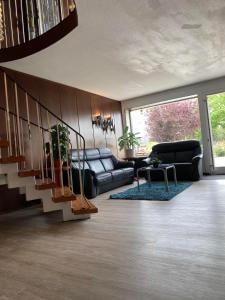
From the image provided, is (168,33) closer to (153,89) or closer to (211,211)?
(211,211)

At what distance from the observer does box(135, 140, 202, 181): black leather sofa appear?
19.5 feet

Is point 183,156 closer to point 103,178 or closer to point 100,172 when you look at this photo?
point 100,172

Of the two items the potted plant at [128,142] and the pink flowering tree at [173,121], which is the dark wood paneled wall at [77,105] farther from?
the pink flowering tree at [173,121]

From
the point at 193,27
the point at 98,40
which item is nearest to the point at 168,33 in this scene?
the point at 193,27

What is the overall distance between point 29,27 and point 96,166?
3.32 meters

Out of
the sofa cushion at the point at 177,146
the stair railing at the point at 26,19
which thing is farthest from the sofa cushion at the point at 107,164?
the stair railing at the point at 26,19

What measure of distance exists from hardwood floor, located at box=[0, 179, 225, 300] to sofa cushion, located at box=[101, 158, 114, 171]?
2700 mm

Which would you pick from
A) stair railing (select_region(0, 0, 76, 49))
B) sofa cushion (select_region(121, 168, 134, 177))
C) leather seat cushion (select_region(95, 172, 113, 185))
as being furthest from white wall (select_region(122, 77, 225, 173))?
stair railing (select_region(0, 0, 76, 49))

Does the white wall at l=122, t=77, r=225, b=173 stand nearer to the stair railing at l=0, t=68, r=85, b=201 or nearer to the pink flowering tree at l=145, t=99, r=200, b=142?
the pink flowering tree at l=145, t=99, r=200, b=142

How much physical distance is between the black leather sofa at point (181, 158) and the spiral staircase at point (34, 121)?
2765mm

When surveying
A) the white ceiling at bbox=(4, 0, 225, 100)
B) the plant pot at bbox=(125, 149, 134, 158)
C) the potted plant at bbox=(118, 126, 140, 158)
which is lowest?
the plant pot at bbox=(125, 149, 134, 158)

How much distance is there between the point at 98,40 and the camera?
3691mm

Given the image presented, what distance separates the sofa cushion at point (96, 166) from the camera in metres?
5.90

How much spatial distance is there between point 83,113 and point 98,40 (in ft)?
9.59
